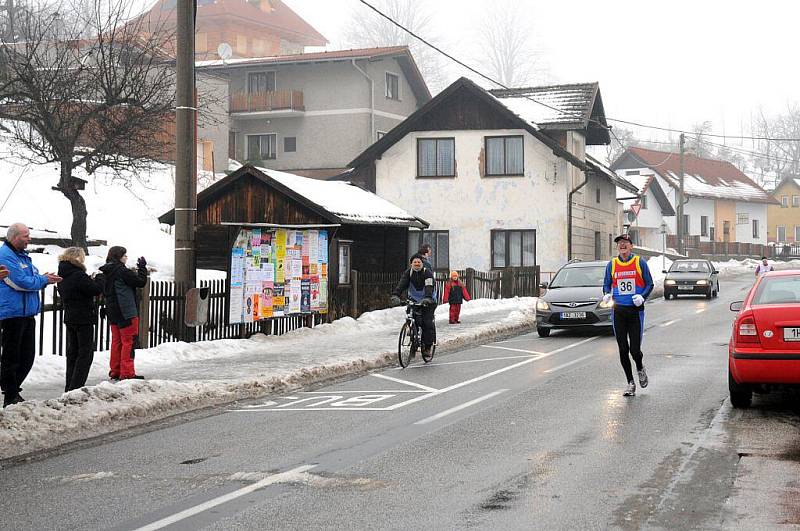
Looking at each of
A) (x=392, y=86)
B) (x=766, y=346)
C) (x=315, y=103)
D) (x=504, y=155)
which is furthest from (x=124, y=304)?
(x=392, y=86)

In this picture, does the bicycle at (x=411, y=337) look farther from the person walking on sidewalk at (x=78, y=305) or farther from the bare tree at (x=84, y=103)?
the bare tree at (x=84, y=103)

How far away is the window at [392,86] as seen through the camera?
5397 centimetres

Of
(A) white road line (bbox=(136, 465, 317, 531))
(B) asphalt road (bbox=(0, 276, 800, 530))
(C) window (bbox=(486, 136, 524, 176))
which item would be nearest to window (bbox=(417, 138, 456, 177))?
(C) window (bbox=(486, 136, 524, 176))

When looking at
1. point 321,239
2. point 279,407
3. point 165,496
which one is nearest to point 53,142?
point 321,239

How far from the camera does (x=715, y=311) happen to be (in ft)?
89.0

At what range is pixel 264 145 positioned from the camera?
55594 millimetres

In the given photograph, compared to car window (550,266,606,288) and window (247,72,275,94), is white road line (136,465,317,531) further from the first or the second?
window (247,72,275,94)

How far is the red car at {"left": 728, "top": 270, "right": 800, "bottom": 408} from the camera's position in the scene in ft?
31.7

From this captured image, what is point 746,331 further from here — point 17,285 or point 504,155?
point 504,155

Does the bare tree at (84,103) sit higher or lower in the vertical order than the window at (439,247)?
higher

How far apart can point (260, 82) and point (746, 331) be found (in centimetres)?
4784

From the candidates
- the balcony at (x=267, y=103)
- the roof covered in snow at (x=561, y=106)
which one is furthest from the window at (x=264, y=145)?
the roof covered in snow at (x=561, y=106)

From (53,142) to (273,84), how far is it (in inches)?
1201

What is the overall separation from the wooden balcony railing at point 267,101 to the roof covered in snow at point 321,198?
27.2 metres
